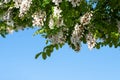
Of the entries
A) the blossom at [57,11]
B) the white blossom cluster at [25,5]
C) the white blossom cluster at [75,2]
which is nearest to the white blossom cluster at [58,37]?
the blossom at [57,11]

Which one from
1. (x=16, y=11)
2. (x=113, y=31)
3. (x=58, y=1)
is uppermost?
(x=16, y=11)

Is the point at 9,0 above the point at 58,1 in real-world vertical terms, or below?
above

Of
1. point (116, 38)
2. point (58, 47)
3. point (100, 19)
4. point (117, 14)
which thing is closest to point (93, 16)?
point (100, 19)

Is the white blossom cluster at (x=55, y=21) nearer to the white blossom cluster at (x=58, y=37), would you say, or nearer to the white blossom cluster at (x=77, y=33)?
the white blossom cluster at (x=77, y=33)

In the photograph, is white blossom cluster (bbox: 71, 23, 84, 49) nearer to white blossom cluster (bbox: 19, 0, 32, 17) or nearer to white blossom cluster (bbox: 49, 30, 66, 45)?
white blossom cluster (bbox: 49, 30, 66, 45)

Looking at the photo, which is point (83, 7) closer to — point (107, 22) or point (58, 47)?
point (107, 22)

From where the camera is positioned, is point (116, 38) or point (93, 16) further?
point (116, 38)

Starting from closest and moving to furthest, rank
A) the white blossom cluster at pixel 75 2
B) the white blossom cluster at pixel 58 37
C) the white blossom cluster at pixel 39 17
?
1. the white blossom cluster at pixel 75 2
2. the white blossom cluster at pixel 39 17
3. the white blossom cluster at pixel 58 37

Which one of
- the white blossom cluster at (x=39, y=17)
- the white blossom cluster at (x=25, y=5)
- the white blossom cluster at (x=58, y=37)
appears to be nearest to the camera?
the white blossom cluster at (x=25, y=5)

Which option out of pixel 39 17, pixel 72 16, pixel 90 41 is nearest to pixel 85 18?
pixel 72 16

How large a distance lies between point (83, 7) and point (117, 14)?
5.44ft

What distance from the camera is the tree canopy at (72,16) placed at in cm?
926

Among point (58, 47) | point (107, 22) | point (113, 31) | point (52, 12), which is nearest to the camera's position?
point (52, 12)

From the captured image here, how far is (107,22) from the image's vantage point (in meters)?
10.2
